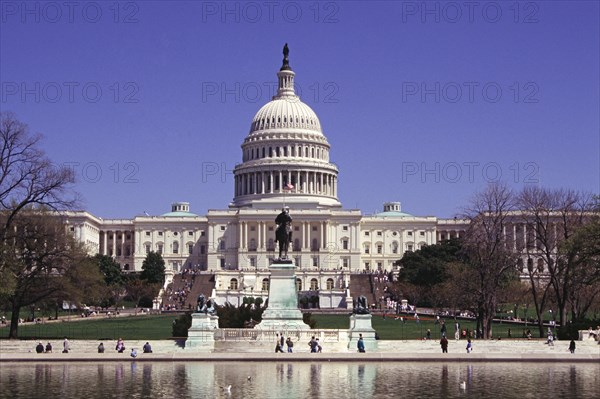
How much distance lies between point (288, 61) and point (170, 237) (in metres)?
38.3

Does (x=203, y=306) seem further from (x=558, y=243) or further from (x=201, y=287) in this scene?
(x=201, y=287)

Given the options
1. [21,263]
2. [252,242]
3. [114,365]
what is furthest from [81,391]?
[252,242]

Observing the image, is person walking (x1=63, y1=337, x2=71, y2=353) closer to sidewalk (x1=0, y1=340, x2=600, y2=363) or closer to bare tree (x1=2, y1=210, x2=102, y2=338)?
sidewalk (x1=0, y1=340, x2=600, y2=363)

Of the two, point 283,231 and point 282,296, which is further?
point 283,231

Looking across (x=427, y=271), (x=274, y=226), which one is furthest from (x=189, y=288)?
(x=427, y=271)

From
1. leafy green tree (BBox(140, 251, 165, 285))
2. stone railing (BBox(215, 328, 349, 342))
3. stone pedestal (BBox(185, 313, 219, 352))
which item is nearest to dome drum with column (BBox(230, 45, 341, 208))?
leafy green tree (BBox(140, 251, 165, 285))

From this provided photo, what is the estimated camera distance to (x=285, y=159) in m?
178

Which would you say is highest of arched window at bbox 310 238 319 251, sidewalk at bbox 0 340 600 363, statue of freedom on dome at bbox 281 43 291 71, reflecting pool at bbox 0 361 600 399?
statue of freedom on dome at bbox 281 43 291 71

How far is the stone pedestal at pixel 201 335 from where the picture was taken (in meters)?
48.9

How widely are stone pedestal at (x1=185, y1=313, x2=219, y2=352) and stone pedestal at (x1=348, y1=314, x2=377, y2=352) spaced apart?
664cm

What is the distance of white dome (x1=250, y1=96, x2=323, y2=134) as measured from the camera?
18038cm

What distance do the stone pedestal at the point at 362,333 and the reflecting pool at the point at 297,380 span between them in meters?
5.95

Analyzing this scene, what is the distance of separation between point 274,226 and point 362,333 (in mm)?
119637

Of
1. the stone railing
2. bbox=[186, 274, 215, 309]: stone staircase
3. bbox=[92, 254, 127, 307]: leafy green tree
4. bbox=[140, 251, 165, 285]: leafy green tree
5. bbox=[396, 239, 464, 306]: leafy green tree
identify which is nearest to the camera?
the stone railing
